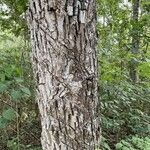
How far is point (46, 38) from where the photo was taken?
206 centimetres

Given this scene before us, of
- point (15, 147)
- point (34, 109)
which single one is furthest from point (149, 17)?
point (15, 147)

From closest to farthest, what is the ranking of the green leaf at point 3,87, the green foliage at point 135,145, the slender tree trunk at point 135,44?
the green leaf at point 3,87 < the green foliage at point 135,145 < the slender tree trunk at point 135,44

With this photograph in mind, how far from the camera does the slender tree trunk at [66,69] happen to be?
1999mm

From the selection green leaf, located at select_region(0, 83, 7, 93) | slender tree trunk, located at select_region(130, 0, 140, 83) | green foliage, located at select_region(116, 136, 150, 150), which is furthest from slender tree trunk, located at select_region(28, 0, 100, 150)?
slender tree trunk, located at select_region(130, 0, 140, 83)

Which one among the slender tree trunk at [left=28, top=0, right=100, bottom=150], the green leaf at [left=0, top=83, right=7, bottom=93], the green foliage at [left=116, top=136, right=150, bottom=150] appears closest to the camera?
the slender tree trunk at [left=28, top=0, right=100, bottom=150]

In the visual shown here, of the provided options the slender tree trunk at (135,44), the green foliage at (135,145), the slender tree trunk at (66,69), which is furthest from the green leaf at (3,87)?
the slender tree trunk at (135,44)

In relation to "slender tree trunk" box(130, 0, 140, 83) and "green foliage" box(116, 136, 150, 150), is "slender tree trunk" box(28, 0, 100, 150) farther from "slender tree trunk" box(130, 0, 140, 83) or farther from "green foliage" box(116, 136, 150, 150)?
"slender tree trunk" box(130, 0, 140, 83)

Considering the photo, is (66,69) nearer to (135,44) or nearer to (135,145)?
(135,145)

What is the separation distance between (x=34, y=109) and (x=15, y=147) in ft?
2.22

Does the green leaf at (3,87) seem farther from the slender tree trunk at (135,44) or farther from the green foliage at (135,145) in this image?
the slender tree trunk at (135,44)

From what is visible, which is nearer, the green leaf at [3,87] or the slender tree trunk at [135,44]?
the green leaf at [3,87]

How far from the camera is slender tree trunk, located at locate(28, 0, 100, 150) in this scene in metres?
2.00

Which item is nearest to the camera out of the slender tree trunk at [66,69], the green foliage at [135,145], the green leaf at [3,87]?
the slender tree trunk at [66,69]

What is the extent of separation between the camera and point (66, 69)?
2.08 meters
